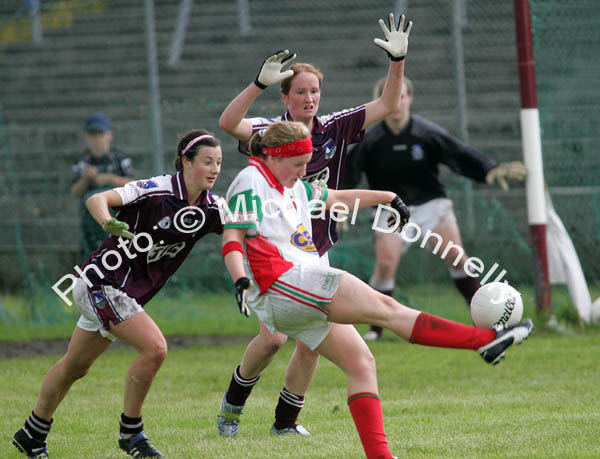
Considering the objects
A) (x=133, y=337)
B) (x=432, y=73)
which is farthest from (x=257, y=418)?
(x=432, y=73)

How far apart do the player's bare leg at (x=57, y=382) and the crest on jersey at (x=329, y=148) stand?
66.2 inches

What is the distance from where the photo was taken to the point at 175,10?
1588 cm

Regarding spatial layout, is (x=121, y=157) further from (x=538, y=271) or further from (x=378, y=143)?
(x=538, y=271)

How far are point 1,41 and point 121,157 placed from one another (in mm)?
7948

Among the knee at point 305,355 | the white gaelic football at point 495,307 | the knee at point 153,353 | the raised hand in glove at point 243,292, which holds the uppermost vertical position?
the raised hand in glove at point 243,292

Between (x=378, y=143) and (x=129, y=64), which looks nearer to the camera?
(x=378, y=143)

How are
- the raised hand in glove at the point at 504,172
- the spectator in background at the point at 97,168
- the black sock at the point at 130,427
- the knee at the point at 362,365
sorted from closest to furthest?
the knee at the point at 362,365, the black sock at the point at 130,427, the raised hand in glove at the point at 504,172, the spectator in background at the point at 97,168

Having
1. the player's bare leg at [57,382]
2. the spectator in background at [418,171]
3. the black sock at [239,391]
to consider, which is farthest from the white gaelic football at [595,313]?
the player's bare leg at [57,382]

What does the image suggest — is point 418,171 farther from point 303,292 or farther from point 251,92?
point 303,292

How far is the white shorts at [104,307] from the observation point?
4867 mm

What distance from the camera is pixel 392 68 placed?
5.50 metres

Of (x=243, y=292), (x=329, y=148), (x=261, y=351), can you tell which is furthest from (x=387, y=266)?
(x=243, y=292)

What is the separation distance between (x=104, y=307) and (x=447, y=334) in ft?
6.04

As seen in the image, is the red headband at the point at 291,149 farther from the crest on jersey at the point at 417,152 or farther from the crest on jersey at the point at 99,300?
the crest on jersey at the point at 417,152
